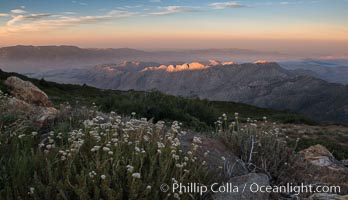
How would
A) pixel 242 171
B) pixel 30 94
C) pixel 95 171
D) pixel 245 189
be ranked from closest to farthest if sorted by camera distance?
1. pixel 95 171
2. pixel 245 189
3. pixel 242 171
4. pixel 30 94

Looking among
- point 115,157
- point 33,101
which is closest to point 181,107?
point 33,101

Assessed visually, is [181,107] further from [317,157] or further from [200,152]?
[200,152]

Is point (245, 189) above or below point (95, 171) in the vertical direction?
below

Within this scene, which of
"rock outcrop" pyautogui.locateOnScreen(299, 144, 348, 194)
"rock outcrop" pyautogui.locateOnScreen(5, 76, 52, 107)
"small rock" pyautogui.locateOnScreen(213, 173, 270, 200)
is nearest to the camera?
A: "small rock" pyautogui.locateOnScreen(213, 173, 270, 200)

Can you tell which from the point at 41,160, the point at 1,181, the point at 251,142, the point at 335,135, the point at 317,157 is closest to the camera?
the point at 1,181

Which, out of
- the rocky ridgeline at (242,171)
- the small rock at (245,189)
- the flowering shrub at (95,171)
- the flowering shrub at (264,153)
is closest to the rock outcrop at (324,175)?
the rocky ridgeline at (242,171)

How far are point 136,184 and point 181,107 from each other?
37.1 ft

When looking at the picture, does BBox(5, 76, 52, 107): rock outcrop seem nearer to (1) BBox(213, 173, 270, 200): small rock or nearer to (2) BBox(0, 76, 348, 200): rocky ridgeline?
(2) BBox(0, 76, 348, 200): rocky ridgeline

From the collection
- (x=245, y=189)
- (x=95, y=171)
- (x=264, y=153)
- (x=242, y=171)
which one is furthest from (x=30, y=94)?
(x=245, y=189)

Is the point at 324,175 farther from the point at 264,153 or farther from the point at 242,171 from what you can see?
the point at 242,171

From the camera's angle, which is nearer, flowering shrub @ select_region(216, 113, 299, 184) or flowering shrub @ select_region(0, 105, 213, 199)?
flowering shrub @ select_region(0, 105, 213, 199)

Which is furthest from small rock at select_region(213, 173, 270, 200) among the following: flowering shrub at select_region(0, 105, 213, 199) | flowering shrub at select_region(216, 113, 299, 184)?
flowering shrub at select_region(216, 113, 299, 184)

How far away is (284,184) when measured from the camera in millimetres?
5285

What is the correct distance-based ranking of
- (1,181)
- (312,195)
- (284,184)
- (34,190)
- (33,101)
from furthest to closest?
1. (33,101)
2. (284,184)
3. (312,195)
4. (1,181)
5. (34,190)
